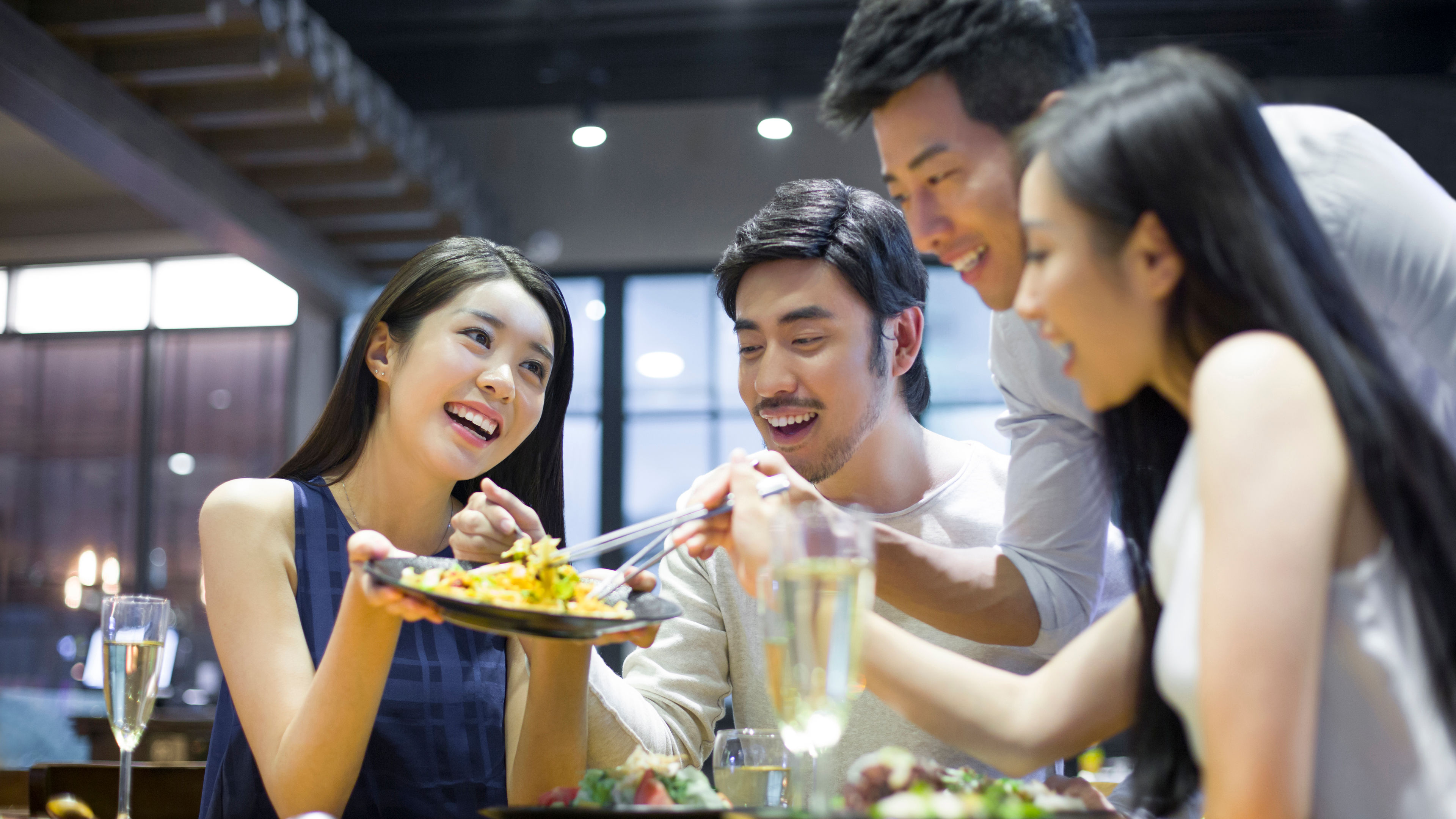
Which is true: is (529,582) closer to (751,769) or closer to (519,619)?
(519,619)

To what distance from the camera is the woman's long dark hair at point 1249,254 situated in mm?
835

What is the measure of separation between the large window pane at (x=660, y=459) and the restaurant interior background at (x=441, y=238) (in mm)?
23

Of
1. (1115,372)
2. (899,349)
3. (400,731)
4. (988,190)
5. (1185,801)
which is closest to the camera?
(1115,372)

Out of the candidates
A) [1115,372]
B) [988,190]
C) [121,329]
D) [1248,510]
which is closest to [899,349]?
[988,190]

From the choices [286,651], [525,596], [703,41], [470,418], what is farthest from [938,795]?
[703,41]

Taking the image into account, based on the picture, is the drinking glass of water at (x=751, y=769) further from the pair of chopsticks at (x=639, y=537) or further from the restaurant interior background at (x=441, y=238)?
the restaurant interior background at (x=441, y=238)

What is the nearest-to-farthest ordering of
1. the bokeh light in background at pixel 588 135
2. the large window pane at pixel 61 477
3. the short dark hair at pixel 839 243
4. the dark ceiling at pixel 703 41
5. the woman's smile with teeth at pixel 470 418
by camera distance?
the woman's smile with teeth at pixel 470 418
the short dark hair at pixel 839 243
the dark ceiling at pixel 703 41
the bokeh light in background at pixel 588 135
the large window pane at pixel 61 477

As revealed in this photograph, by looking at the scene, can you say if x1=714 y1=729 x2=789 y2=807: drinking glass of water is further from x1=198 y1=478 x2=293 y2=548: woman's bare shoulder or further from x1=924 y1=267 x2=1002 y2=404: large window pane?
x1=924 y1=267 x2=1002 y2=404: large window pane

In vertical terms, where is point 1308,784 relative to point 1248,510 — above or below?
below

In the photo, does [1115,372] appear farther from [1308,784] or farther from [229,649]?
[229,649]

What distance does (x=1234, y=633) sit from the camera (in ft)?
2.68

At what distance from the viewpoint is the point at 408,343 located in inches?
78.5

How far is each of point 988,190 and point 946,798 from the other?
81 cm

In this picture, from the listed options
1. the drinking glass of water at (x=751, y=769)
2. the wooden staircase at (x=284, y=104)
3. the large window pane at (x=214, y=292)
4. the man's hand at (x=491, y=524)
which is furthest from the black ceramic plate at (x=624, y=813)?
the large window pane at (x=214, y=292)
